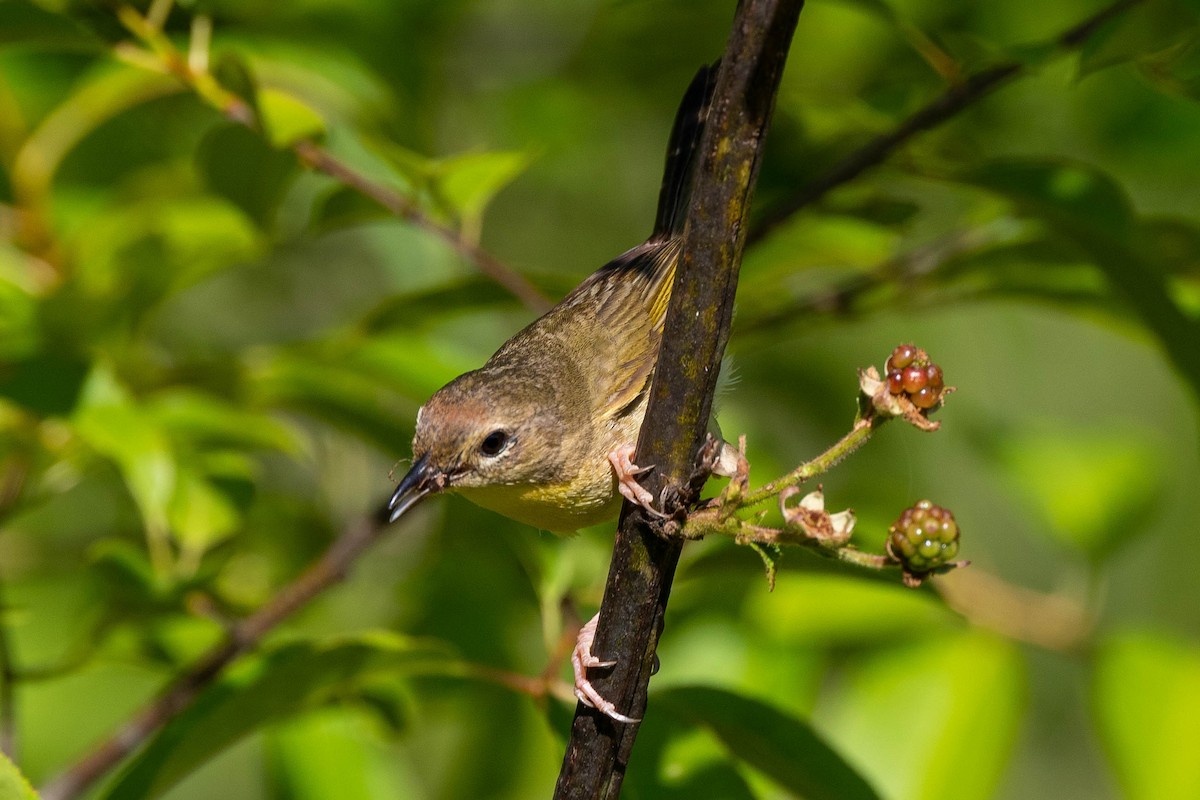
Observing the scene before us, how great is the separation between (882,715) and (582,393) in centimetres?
109

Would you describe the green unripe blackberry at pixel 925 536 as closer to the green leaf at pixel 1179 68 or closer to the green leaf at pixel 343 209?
the green leaf at pixel 1179 68

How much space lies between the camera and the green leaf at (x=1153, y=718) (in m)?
2.69

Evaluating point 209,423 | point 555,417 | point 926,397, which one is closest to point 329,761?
point 209,423

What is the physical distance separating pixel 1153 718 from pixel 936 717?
0.49m

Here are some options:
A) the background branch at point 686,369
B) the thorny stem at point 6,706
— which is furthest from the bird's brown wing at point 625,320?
the thorny stem at point 6,706

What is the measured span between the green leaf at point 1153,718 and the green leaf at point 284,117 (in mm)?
2208

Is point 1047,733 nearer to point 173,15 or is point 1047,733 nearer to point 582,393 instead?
point 582,393

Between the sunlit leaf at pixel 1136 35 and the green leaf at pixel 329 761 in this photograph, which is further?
the green leaf at pixel 329 761

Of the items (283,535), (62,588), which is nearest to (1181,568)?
(283,535)

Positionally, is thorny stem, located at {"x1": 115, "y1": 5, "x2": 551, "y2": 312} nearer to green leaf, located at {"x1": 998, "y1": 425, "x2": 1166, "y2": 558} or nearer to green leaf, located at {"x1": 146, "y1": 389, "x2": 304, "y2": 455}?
green leaf, located at {"x1": 146, "y1": 389, "x2": 304, "y2": 455}

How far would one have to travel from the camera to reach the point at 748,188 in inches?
60.5

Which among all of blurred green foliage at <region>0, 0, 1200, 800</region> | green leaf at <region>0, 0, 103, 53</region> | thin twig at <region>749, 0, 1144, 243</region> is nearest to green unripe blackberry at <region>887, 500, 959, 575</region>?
blurred green foliage at <region>0, 0, 1200, 800</region>

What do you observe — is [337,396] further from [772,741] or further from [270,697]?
[772,741]

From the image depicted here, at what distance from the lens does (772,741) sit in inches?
88.2
